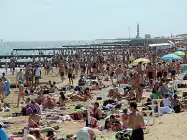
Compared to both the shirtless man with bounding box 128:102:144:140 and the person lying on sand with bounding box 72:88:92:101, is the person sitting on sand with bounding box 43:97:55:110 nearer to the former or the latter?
the person lying on sand with bounding box 72:88:92:101

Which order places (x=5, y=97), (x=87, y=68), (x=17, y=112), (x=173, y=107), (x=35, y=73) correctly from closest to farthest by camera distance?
(x=173, y=107) < (x=17, y=112) < (x=5, y=97) < (x=35, y=73) < (x=87, y=68)

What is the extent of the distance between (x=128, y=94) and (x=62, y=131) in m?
6.23

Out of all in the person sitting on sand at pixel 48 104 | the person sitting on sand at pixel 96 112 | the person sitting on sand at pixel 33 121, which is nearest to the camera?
the person sitting on sand at pixel 33 121

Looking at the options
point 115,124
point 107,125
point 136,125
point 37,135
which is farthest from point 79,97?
point 136,125

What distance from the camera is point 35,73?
22.7m

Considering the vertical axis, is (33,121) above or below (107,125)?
above

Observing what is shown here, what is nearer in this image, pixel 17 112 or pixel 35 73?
pixel 17 112

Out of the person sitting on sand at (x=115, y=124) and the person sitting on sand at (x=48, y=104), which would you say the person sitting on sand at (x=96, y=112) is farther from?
the person sitting on sand at (x=48, y=104)

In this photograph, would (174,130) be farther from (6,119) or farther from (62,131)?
(6,119)

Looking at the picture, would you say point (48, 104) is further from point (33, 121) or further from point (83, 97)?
point (33, 121)

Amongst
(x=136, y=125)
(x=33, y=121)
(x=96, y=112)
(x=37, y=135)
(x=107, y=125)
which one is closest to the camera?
(x=136, y=125)

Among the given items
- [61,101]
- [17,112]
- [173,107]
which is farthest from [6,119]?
[173,107]

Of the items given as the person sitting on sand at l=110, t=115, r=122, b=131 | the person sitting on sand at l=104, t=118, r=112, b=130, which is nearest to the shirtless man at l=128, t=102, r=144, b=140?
the person sitting on sand at l=110, t=115, r=122, b=131

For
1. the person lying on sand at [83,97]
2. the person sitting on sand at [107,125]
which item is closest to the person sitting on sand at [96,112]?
the person sitting on sand at [107,125]
